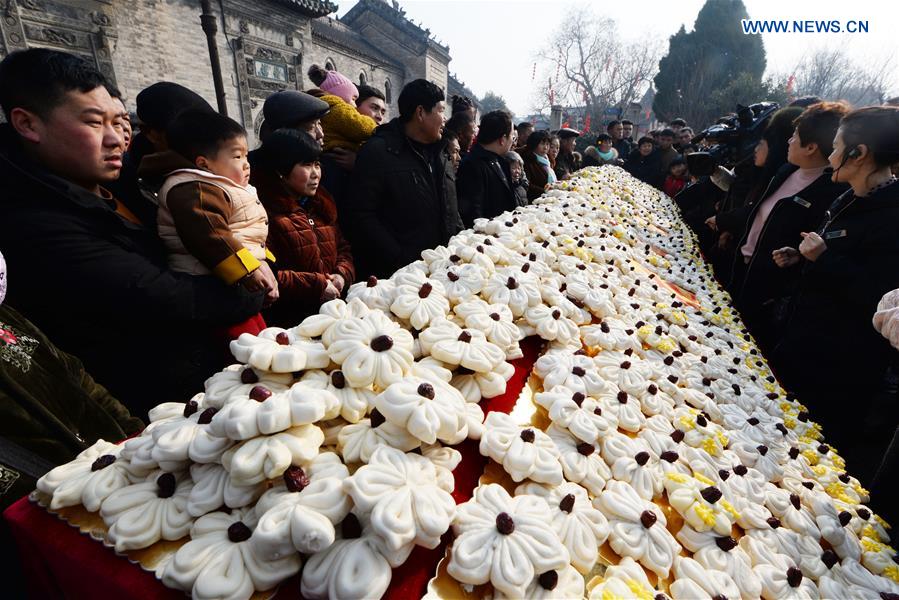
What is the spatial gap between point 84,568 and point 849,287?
3.88 metres

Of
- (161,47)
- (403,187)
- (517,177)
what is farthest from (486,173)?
(161,47)

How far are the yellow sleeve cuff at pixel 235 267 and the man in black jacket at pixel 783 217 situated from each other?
4244mm

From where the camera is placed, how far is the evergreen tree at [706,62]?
2694 cm

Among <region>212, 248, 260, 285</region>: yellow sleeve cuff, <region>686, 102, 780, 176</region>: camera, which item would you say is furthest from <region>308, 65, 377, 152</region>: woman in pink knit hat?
<region>686, 102, 780, 176</region>: camera

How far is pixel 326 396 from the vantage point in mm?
982

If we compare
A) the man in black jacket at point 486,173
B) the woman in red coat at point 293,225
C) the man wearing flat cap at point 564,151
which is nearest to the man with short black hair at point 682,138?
the man wearing flat cap at point 564,151

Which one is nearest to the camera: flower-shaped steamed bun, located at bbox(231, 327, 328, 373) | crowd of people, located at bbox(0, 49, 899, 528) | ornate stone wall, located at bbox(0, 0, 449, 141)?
flower-shaped steamed bun, located at bbox(231, 327, 328, 373)

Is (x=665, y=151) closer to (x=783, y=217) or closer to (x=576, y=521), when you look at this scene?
(x=783, y=217)

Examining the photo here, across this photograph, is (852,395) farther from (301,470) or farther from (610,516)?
(301,470)

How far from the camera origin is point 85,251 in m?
1.39

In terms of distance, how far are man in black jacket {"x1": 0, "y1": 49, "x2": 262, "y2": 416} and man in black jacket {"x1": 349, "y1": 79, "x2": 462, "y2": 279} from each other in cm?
142

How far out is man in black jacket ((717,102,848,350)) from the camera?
3.30 m

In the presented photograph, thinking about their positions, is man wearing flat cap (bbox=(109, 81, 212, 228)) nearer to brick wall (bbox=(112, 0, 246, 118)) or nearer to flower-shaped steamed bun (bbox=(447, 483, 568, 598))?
flower-shaped steamed bun (bbox=(447, 483, 568, 598))

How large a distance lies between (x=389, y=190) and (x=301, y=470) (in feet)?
7.91
